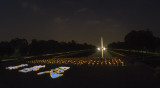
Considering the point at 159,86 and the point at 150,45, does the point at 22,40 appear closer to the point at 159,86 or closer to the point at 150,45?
the point at 150,45

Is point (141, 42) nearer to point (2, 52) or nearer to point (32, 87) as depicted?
point (2, 52)

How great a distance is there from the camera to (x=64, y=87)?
10.7 m

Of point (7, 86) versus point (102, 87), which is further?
point (7, 86)

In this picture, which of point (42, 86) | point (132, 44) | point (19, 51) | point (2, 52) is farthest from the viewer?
point (132, 44)

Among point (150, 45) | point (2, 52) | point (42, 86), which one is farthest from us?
point (150, 45)

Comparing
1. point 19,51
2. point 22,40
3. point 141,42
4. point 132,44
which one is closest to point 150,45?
point 141,42

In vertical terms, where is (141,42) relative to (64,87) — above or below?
above

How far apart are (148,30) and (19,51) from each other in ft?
166

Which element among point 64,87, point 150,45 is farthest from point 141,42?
point 64,87

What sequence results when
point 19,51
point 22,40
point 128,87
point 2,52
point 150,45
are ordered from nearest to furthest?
point 128,87
point 2,52
point 19,51
point 150,45
point 22,40

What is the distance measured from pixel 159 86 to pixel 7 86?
9.49 meters

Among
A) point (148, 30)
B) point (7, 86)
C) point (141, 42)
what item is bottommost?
point (7, 86)

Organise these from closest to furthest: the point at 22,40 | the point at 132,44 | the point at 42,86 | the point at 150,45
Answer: the point at 42,86 < the point at 150,45 < the point at 132,44 < the point at 22,40

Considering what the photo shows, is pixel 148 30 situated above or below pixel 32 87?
above
